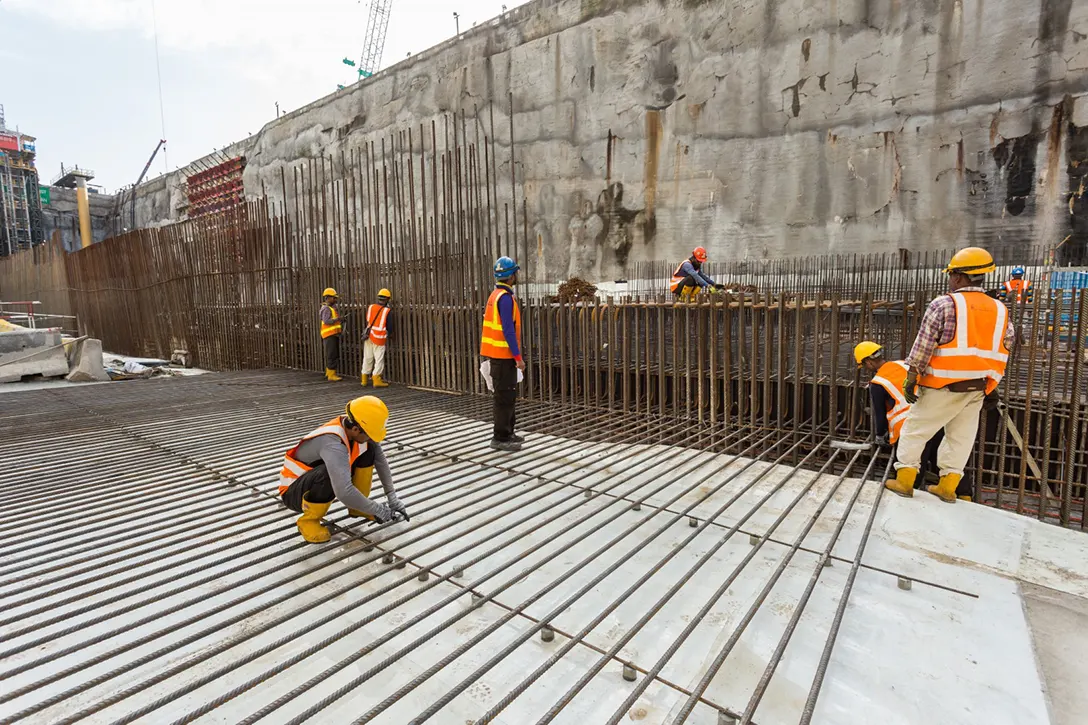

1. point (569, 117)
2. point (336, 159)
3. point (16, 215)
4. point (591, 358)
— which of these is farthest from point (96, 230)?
point (591, 358)

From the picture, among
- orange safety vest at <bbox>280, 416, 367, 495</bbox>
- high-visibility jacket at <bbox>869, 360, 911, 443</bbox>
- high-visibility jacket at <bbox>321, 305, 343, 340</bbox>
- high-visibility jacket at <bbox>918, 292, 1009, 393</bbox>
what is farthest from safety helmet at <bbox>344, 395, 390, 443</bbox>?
high-visibility jacket at <bbox>321, 305, 343, 340</bbox>

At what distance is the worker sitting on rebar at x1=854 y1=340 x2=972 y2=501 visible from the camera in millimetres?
4160

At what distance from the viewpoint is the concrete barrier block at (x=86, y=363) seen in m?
9.70

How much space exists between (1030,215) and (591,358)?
6.60 metres

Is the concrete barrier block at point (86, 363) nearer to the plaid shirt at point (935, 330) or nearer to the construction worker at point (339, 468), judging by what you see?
the construction worker at point (339, 468)

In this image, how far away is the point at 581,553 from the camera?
117 inches

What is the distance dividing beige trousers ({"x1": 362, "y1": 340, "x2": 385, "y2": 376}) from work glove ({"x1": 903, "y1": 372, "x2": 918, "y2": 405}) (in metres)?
6.57

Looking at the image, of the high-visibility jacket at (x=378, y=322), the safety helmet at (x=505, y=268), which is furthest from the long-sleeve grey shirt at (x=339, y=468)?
the high-visibility jacket at (x=378, y=322)

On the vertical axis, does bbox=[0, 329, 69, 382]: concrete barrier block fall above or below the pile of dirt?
below

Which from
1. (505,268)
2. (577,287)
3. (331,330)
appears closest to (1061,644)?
(505,268)

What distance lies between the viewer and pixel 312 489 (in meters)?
3.01

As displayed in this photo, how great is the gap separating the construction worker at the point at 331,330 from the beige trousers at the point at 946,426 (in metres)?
7.74

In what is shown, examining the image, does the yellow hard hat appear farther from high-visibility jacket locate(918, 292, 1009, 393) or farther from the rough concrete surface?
the rough concrete surface

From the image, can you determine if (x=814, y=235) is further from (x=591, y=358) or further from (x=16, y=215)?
(x=16, y=215)
